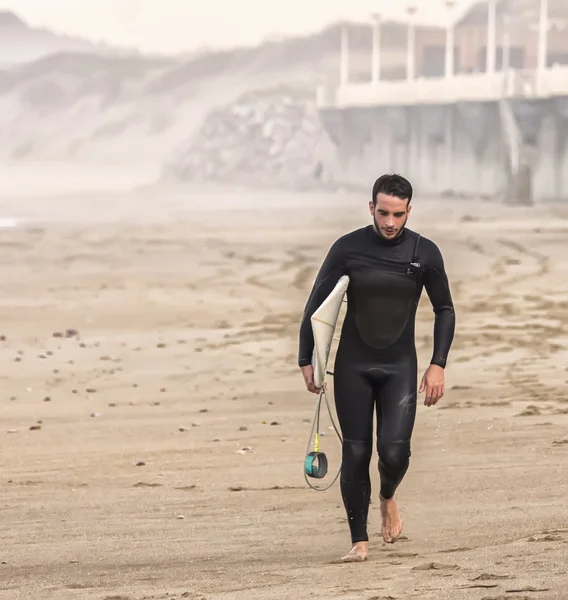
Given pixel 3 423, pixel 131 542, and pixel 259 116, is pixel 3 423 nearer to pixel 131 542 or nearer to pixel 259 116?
pixel 131 542

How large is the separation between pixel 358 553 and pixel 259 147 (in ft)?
174

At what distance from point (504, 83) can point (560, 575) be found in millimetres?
34962

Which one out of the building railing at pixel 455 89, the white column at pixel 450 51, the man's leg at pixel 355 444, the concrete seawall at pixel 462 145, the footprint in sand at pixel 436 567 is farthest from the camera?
the white column at pixel 450 51

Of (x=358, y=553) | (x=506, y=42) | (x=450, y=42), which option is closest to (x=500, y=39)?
(x=506, y=42)

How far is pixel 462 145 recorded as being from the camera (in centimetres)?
4312

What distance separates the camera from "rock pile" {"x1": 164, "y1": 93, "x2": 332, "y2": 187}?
181ft

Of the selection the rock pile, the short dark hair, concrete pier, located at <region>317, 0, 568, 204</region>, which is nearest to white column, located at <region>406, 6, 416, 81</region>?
concrete pier, located at <region>317, 0, 568, 204</region>

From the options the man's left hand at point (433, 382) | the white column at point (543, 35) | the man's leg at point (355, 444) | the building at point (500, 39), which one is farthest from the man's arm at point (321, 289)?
the building at point (500, 39)

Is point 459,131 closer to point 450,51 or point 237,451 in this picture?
point 450,51

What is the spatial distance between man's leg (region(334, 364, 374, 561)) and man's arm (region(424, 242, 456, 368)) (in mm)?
279

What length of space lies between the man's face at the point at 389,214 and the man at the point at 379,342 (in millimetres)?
12

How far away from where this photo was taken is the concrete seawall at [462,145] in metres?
39.4

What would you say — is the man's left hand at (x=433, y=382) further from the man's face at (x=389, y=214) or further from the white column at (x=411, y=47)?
the white column at (x=411, y=47)

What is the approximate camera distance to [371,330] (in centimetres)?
532
